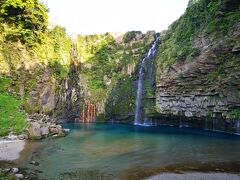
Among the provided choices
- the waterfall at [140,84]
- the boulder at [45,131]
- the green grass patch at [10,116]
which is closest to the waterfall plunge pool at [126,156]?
the boulder at [45,131]

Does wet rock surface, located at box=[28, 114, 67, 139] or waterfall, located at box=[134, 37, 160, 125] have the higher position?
waterfall, located at box=[134, 37, 160, 125]

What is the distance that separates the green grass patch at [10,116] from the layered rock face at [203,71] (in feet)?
74.3

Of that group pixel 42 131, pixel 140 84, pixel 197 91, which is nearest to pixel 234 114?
pixel 197 91

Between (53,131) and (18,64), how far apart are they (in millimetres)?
15642

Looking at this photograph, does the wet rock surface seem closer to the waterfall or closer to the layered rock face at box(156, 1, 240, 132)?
the waterfall

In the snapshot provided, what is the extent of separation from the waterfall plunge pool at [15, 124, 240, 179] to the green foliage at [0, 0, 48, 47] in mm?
20631

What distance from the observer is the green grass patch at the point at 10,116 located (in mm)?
29747

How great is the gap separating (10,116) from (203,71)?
25.9 metres

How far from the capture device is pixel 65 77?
51.1 meters

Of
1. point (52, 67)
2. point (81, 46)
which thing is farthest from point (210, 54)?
point (81, 46)

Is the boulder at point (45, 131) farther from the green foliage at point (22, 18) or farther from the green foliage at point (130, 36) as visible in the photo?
the green foliage at point (130, 36)

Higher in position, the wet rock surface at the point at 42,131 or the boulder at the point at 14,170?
the wet rock surface at the point at 42,131

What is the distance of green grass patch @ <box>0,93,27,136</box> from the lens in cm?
2975

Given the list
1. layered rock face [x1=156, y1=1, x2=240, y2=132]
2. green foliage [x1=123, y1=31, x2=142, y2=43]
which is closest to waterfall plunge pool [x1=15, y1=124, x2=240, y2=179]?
layered rock face [x1=156, y1=1, x2=240, y2=132]
